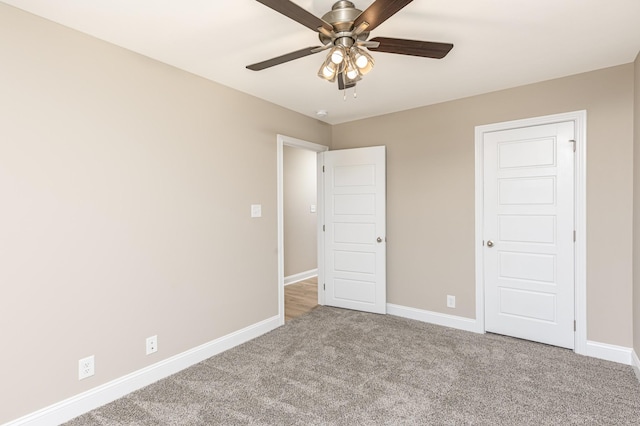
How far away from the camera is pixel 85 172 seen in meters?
2.13

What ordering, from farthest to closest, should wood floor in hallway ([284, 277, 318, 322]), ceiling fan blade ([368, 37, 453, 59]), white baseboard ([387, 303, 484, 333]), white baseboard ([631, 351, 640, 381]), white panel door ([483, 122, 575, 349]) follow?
wood floor in hallway ([284, 277, 318, 322])
white baseboard ([387, 303, 484, 333])
white panel door ([483, 122, 575, 349])
white baseboard ([631, 351, 640, 381])
ceiling fan blade ([368, 37, 453, 59])

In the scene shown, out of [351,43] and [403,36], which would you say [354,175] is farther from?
[351,43]

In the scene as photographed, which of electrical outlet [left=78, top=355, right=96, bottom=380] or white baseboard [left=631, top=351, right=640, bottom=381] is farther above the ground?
electrical outlet [left=78, top=355, right=96, bottom=380]

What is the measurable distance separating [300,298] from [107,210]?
3.00m

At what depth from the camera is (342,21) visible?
68.0 inches

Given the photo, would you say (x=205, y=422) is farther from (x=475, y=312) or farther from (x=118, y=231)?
(x=475, y=312)

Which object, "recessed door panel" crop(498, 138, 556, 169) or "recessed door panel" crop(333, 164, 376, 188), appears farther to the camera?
"recessed door panel" crop(333, 164, 376, 188)

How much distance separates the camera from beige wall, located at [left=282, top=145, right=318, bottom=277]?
558 centimetres

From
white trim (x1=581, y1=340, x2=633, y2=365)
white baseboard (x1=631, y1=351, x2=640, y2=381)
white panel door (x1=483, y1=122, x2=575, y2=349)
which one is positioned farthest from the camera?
white panel door (x1=483, y1=122, x2=575, y2=349)

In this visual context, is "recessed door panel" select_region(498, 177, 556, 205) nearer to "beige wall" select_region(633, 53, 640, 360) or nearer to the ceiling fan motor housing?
"beige wall" select_region(633, 53, 640, 360)

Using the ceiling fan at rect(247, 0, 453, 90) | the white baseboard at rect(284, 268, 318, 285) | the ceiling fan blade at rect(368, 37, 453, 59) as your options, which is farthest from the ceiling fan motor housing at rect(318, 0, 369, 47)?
the white baseboard at rect(284, 268, 318, 285)

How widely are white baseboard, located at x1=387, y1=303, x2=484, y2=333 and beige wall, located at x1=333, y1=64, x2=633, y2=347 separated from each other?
6cm

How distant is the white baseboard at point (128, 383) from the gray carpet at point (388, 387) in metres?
0.06

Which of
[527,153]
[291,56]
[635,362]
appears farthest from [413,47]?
[635,362]
